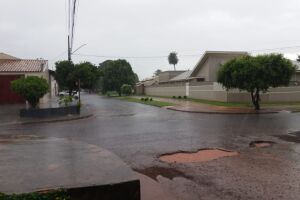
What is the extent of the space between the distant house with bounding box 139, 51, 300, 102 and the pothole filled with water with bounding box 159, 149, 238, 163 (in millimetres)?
23935

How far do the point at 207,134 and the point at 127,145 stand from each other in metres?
3.67

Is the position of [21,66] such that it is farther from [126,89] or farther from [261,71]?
[126,89]

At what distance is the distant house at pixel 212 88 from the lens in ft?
110

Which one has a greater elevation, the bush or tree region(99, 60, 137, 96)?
tree region(99, 60, 137, 96)

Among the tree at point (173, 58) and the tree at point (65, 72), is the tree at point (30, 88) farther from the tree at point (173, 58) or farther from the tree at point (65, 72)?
the tree at point (173, 58)

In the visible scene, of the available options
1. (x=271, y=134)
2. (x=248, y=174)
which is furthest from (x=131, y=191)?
(x=271, y=134)

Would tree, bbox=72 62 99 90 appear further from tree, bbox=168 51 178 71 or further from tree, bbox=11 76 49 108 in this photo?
tree, bbox=168 51 178 71

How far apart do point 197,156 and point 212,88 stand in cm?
2879

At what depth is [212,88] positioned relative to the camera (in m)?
37.8

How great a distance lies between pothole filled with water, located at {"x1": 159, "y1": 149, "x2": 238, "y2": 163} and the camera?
361 inches

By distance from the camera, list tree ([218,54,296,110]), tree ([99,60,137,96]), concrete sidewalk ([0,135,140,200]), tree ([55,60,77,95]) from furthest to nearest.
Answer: tree ([99,60,137,96]), tree ([55,60,77,95]), tree ([218,54,296,110]), concrete sidewalk ([0,135,140,200])

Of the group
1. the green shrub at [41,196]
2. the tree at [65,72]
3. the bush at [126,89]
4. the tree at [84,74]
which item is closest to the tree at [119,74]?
the bush at [126,89]

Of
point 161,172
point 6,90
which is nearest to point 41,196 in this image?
point 161,172

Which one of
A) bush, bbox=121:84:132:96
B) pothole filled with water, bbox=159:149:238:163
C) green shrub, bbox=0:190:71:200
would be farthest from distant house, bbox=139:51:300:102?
green shrub, bbox=0:190:71:200
